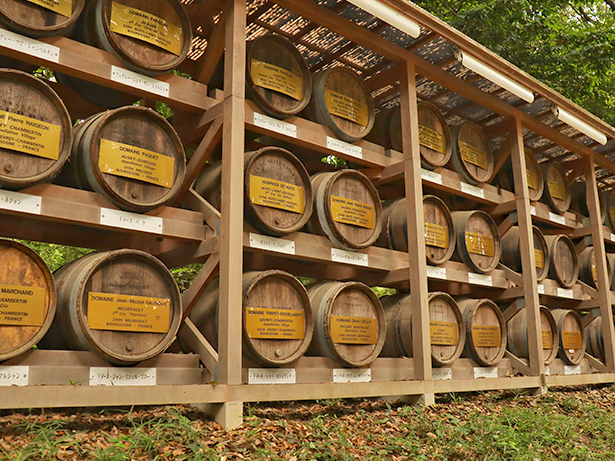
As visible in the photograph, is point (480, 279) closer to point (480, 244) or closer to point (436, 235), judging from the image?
point (480, 244)

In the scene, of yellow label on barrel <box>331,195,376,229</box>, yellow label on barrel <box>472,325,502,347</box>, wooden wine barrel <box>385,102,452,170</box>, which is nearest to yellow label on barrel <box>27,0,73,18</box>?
yellow label on barrel <box>331,195,376,229</box>

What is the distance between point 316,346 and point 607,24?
9931 mm

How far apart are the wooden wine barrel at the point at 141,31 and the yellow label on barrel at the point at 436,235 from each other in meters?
3.08

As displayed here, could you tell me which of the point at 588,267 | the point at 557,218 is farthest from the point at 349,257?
the point at 588,267

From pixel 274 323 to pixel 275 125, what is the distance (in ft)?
5.44

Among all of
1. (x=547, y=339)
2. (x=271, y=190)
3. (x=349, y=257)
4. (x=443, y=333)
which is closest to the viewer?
(x=271, y=190)

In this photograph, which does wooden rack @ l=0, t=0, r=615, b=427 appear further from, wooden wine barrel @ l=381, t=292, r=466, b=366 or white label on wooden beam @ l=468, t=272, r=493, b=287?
wooden wine barrel @ l=381, t=292, r=466, b=366

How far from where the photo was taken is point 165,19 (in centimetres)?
486

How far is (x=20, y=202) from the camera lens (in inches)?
151

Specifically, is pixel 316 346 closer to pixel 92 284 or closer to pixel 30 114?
pixel 92 284

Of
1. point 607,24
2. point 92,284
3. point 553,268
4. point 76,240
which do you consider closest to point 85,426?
point 92,284

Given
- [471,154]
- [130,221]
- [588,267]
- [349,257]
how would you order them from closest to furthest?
[130,221] < [349,257] < [471,154] < [588,267]

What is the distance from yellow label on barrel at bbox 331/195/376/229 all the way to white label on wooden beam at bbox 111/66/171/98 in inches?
70.5

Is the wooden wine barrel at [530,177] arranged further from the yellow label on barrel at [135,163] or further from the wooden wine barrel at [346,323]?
the yellow label on barrel at [135,163]
